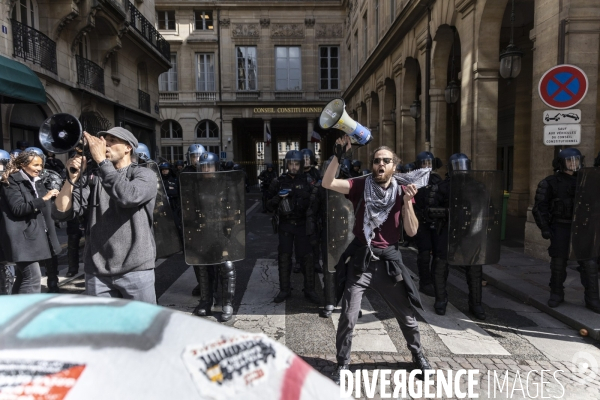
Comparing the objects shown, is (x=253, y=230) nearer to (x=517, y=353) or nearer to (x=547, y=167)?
(x=547, y=167)

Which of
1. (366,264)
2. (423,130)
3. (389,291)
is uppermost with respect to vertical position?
(423,130)

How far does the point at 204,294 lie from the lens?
4641 mm

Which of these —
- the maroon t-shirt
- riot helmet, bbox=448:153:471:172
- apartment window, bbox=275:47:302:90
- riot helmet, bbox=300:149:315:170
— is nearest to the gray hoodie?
the maroon t-shirt

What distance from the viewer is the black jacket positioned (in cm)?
402

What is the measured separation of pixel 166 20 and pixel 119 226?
3290cm

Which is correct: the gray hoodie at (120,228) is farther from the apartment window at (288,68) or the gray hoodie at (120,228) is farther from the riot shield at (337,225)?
the apartment window at (288,68)

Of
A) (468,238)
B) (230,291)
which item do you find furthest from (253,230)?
(468,238)

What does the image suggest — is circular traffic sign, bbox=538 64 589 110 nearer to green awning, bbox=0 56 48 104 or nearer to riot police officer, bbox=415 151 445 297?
riot police officer, bbox=415 151 445 297

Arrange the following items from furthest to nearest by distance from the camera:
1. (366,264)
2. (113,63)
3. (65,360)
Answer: (113,63)
(366,264)
(65,360)

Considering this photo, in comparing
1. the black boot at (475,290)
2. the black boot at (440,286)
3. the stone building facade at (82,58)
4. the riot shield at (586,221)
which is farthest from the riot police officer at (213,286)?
the stone building facade at (82,58)

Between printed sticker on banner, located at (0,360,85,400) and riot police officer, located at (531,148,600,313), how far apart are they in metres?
4.98

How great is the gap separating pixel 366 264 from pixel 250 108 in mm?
30214

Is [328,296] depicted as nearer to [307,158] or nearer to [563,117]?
[307,158]

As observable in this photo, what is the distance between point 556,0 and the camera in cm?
658
